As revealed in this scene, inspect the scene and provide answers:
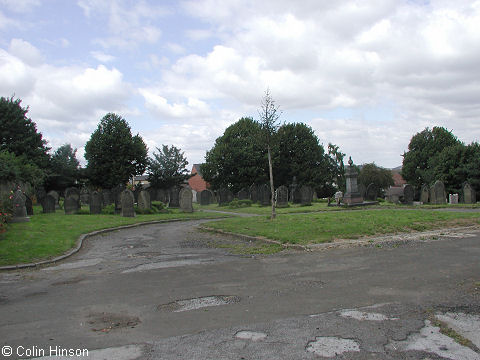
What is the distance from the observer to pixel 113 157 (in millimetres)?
48656

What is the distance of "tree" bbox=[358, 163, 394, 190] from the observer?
62.0m

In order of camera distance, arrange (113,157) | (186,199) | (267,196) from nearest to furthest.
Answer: (186,199) < (267,196) < (113,157)

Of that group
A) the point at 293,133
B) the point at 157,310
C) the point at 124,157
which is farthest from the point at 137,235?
the point at 293,133

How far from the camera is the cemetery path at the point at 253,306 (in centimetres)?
418

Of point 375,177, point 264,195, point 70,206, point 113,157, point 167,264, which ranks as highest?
point 113,157

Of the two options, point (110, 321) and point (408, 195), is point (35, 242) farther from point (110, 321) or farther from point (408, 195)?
point (408, 195)

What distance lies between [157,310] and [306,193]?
28.6 metres

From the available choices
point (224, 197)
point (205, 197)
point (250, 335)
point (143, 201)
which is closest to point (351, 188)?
point (224, 197)

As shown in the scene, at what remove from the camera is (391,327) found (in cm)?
462

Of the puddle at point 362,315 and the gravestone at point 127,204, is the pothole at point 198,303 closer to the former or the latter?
the puddle at point 362,315

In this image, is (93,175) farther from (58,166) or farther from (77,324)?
(77,324)

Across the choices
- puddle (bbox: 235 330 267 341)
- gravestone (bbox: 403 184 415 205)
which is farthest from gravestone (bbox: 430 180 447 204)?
puddle (bbox: 235 330 267 341)

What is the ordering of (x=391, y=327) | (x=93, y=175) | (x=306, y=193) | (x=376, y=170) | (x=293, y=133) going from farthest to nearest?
(x=376, y=170) → (x=293, y=133) → (x=93, y=175) → (x=306, y=193) → (x=391, y=327)

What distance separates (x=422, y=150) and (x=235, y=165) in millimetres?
31735
